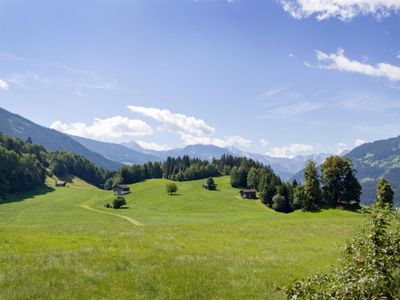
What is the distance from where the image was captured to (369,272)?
29.5 ft

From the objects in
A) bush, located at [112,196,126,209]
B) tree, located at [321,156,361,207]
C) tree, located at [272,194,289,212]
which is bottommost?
bush, located at [112,196,126,209]

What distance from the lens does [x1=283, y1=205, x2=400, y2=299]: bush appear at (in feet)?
28.5

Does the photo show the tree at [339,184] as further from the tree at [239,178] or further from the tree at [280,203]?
the tree at [239,178]

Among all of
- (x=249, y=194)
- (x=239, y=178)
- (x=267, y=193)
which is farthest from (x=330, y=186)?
(x=239, y=178)

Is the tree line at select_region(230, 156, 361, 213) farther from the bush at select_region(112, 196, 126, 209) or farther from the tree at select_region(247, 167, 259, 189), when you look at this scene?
the tree at select_region(247, 167, 259, 189)

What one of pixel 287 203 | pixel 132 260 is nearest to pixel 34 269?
pixel 132 260

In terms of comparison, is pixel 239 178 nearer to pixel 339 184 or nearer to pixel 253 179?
pixel 253 179

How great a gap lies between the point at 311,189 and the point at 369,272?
91.9 meters

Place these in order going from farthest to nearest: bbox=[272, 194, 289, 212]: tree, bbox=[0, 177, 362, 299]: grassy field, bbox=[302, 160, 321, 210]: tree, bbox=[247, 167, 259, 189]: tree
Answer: bbox=[247, 167, 259, 189]: tree → bbox=[272, 194, 289, 212]: tree → bbox=[302, 160, 321, 210]: tree → bbox=[0, 177, 362, 299]: grassy field

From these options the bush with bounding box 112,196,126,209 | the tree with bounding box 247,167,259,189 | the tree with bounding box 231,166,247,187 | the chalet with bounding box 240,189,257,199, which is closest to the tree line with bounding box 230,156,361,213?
the chalet with bounding box 240,189,257,199

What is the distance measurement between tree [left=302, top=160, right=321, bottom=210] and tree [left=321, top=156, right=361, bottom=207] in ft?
9.68

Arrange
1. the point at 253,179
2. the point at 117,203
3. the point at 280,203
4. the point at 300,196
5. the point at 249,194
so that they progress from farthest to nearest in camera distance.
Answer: the point at 253,179, the point at 249,194, the point at 280,203, the point at 117,203, the point at 300,196

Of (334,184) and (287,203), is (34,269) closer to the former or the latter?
(334,184)

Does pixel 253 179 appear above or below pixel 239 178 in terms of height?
above
